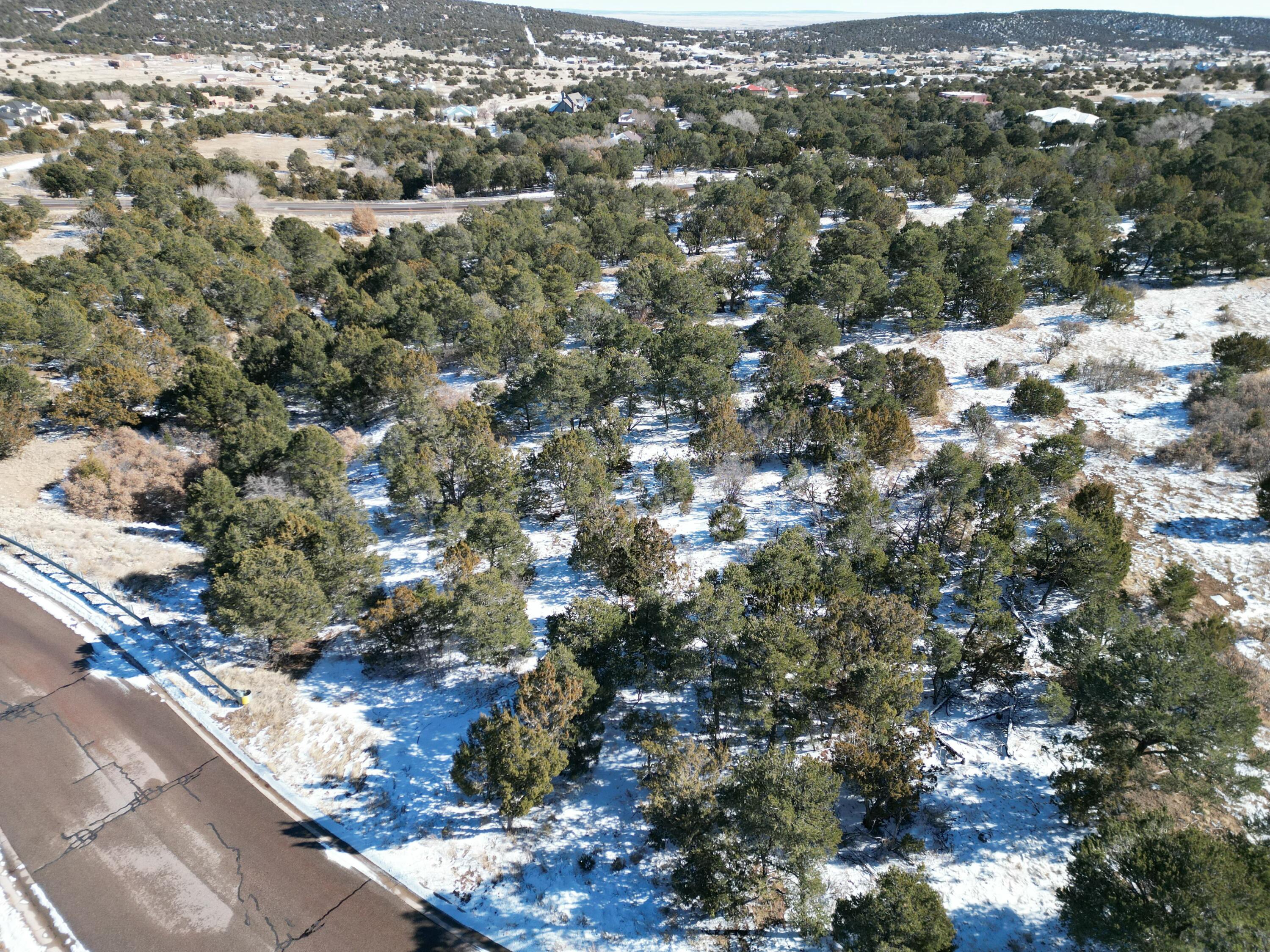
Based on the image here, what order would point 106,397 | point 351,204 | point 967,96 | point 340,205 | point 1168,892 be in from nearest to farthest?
point 1168,892, point 106,397, point 340,205, point 351,204, point 967,96

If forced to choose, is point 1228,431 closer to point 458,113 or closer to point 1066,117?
point 1066,117

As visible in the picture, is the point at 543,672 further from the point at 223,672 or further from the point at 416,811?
the point at 223,672

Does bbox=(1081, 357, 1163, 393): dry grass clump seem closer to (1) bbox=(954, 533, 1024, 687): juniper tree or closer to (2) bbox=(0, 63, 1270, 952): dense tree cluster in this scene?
(2) bbox=(0, 63, 1270, 952): dense tree cluster

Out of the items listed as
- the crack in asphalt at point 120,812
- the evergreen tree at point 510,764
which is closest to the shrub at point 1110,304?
the evergreen tree at point 510,764

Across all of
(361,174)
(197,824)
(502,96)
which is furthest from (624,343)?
(502,96)

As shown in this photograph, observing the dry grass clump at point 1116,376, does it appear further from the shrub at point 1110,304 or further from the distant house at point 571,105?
the distant house at point 571,105

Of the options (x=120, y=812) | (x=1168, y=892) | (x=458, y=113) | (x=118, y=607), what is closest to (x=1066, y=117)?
(x=458, y=113)
